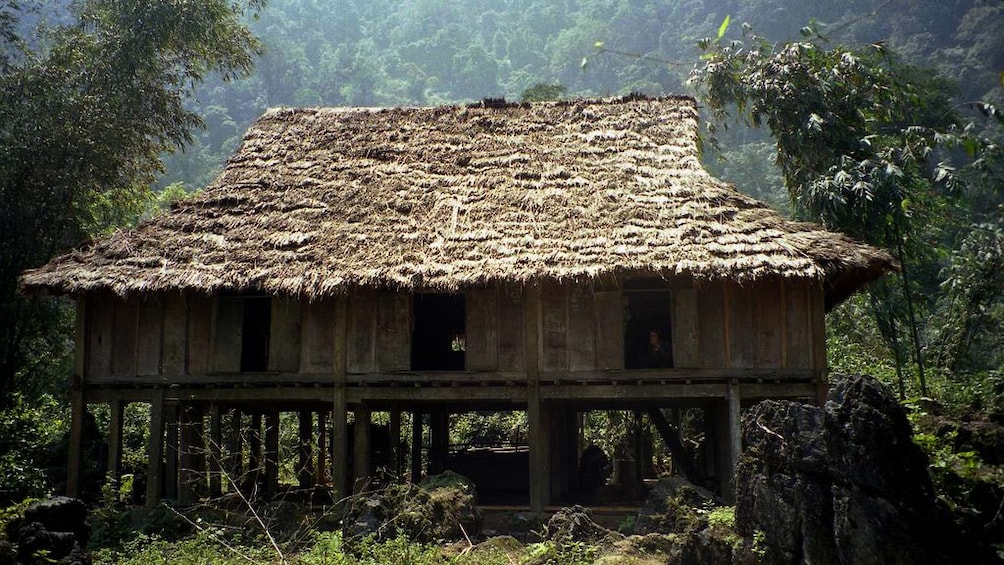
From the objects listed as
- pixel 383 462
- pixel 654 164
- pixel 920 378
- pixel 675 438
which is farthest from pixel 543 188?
pixel 920 378

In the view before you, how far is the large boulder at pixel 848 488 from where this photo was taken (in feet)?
19.4

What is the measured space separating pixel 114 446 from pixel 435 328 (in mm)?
5215

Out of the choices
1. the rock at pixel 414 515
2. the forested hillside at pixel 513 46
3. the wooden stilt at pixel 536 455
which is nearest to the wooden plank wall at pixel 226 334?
the rock at pixel 414 515

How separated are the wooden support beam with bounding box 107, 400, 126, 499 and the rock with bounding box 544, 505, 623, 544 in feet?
19.6

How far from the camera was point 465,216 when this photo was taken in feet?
40.8

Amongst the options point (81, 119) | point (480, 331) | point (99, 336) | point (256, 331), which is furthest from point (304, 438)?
point (81, 119)

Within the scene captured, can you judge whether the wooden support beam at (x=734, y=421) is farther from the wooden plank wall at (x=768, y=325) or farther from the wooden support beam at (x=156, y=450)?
the wooden support beam at (x=156, y=450)

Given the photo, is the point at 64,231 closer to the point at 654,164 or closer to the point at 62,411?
the point at 62,411

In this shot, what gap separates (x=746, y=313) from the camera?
11508 millimetres

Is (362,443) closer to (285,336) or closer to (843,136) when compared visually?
(285,336)

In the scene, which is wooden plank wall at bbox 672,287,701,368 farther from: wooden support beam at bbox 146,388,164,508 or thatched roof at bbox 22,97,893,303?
wooden support beam at bbox 146,388,164,508

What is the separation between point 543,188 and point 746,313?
3.34 metres

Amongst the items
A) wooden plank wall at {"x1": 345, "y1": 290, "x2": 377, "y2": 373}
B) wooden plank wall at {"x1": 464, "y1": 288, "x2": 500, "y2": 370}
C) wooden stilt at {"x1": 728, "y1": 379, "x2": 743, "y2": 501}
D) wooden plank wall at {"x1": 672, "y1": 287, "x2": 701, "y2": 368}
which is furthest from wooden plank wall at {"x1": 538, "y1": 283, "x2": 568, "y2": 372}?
wooden plank wall at {"x1": 345, "y1": 290, "x2": 377, "y2": 373}

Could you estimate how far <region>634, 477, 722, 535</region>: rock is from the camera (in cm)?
907
